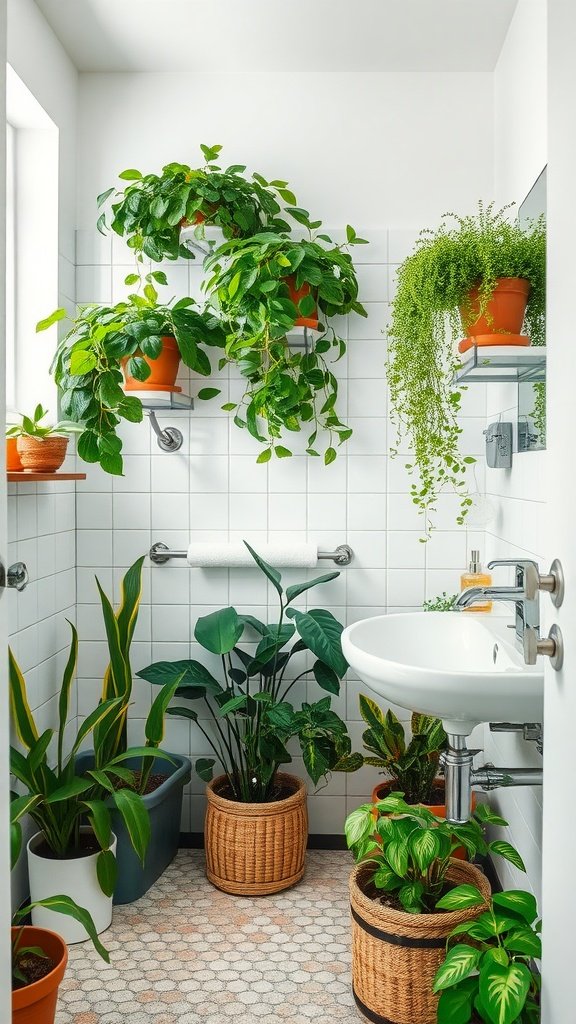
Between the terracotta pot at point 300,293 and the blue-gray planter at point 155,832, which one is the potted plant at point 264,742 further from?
the terracotta pot at point 300,293

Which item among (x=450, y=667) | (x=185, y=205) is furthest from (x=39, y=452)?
(x=450, y=667)

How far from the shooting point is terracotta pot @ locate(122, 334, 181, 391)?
2.60 metres

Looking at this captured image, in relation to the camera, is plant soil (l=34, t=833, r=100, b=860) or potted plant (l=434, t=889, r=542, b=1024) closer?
potted plant (l=434, t=889, r=542, b=1024)

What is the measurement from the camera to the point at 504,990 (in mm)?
1492

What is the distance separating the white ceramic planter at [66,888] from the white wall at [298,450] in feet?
2.08

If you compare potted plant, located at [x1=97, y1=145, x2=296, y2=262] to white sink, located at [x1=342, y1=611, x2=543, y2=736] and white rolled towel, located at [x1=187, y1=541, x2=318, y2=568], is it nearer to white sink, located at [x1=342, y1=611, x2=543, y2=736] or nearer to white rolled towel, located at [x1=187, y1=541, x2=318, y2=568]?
white rolled towel, located at [x1=187, y1=541, x2=318, y2=568]

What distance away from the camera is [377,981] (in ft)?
6.17

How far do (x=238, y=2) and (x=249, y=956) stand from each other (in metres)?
2.54

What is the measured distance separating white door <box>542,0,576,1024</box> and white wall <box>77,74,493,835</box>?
62.8 inches

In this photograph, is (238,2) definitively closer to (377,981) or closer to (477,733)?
(477,733)

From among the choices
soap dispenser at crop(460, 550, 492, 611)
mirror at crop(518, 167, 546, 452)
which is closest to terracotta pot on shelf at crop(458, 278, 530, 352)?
mirror at crop(518, 167, 546, 452)

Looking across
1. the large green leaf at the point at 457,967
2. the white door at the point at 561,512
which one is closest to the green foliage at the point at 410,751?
the large green leaf at the point at 457,967

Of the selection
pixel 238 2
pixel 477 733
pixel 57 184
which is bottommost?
pixel 477 733

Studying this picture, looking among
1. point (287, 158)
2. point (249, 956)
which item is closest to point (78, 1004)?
point (249, 956)
